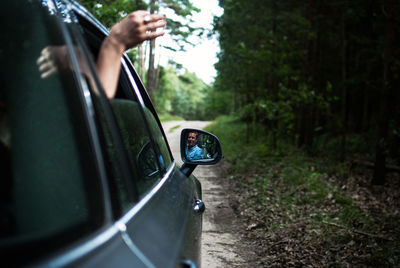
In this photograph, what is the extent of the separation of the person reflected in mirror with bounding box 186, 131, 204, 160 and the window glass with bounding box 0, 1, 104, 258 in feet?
5.15

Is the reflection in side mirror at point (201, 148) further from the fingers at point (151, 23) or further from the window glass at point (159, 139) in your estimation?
the fingers at point (151, 23)

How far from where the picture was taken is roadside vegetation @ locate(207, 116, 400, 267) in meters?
4.95

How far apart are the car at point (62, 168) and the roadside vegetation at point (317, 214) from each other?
371 cm

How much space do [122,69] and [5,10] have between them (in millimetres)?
1287

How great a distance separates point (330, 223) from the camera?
6.06 metres

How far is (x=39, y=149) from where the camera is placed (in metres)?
0.98

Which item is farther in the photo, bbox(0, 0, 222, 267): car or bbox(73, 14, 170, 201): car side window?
bbox(73, 14, 170, 201): car side window

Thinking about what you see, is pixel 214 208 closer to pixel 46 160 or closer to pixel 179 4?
pixel 46 160

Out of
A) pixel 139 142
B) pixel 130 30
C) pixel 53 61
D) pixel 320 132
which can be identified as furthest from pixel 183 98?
pixel 53 61

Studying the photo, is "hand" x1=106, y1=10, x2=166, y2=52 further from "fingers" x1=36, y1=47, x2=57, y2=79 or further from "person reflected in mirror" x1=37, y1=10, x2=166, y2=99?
"fingers" x1=36, y1=47, x2=57, y2=79

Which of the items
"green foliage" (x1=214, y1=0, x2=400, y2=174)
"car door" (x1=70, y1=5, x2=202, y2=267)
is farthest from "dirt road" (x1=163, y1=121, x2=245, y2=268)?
"green foliage" (x1=214, y1=0, x2=400, y2=174)

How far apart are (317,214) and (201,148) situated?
464cm

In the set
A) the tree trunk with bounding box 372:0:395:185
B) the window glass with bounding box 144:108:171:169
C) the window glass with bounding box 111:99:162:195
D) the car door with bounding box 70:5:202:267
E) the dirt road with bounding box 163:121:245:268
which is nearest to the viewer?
the car door with bounding box 70:5:202:267

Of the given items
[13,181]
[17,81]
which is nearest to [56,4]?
[17,81]
